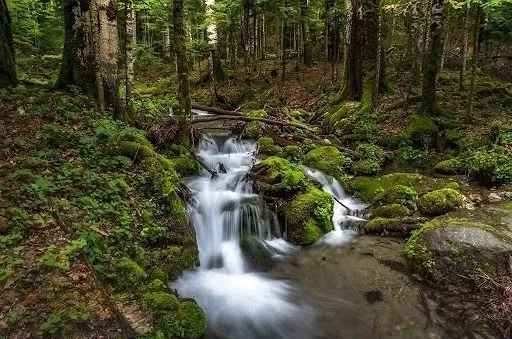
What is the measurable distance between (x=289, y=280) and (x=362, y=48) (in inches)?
433

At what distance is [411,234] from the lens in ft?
23.5

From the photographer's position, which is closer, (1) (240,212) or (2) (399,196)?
(1) (240,212)

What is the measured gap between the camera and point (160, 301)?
446 centimetres

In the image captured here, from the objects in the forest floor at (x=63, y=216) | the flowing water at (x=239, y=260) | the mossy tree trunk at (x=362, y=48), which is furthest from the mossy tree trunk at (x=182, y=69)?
the mossy tree trunk at (x=362, y=48)

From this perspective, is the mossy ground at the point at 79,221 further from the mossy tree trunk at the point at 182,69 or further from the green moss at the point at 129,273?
the mossy tree trunk at the point at 182,69

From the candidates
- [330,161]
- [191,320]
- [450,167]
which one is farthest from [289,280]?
[450,167]

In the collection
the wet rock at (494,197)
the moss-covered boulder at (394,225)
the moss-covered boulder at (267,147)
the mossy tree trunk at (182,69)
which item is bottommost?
the moss-covered boulder at (394,225)

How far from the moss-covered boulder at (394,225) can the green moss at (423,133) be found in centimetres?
467

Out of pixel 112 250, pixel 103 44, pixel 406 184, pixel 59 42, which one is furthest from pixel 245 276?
pixel 59 42

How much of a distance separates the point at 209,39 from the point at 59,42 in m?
10.4

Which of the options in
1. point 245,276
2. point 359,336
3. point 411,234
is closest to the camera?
point 359,336

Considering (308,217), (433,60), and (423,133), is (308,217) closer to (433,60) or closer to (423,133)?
(423,133)

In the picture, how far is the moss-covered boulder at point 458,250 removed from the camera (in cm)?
561

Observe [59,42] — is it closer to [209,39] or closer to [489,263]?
[209,39]
